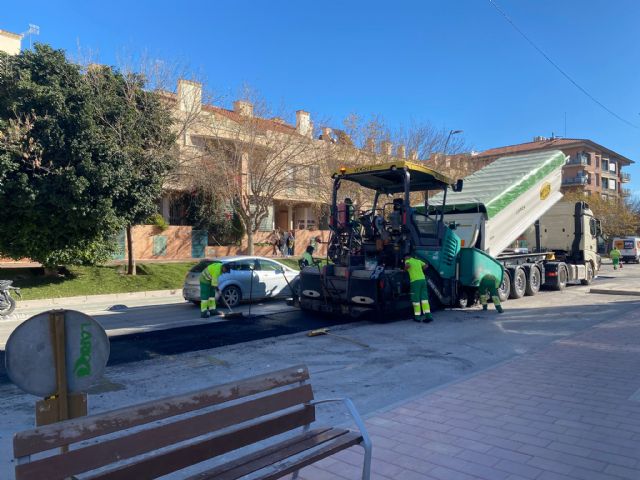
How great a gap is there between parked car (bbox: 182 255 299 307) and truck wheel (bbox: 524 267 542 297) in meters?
6.85

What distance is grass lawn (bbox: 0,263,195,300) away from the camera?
16078 millimetres

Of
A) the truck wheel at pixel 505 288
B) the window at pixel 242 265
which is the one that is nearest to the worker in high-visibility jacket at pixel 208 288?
the window at pixel 242 265

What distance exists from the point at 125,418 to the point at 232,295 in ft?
35.3

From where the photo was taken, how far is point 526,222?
1453 cm

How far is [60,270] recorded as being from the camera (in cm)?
1830

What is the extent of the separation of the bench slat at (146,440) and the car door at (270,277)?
10518mm

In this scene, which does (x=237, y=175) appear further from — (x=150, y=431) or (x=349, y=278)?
(x=150, y=431)

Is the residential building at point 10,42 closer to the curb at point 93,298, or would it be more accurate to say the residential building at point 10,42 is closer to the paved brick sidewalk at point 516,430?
the curb at point 93,298

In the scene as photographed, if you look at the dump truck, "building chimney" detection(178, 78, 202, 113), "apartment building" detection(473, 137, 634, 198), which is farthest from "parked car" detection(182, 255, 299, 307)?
"apartment building" detection(473, 137, 634, 198)

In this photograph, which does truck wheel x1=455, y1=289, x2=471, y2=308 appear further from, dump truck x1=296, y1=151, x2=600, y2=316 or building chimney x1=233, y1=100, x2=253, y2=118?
building chimney x1=233, y1=100, x2=253, y2=118

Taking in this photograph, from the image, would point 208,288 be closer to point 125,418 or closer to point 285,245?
point 125,418

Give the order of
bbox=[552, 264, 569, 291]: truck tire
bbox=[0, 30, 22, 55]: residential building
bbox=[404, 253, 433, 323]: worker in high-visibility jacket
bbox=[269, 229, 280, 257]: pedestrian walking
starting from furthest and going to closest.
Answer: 1. bbox=[269, 229, 280, 257]: pedestrian walking
2. bbox=[0, 30, 22, 55]: residential building
3. bbox=[552, 264, 569, 291]: truck tire
4. bbox=[404, 253, 433, 323]: worker in high-visibility jacket

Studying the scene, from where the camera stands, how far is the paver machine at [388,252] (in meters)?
10.4

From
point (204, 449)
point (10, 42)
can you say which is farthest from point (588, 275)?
point (10, 42)
